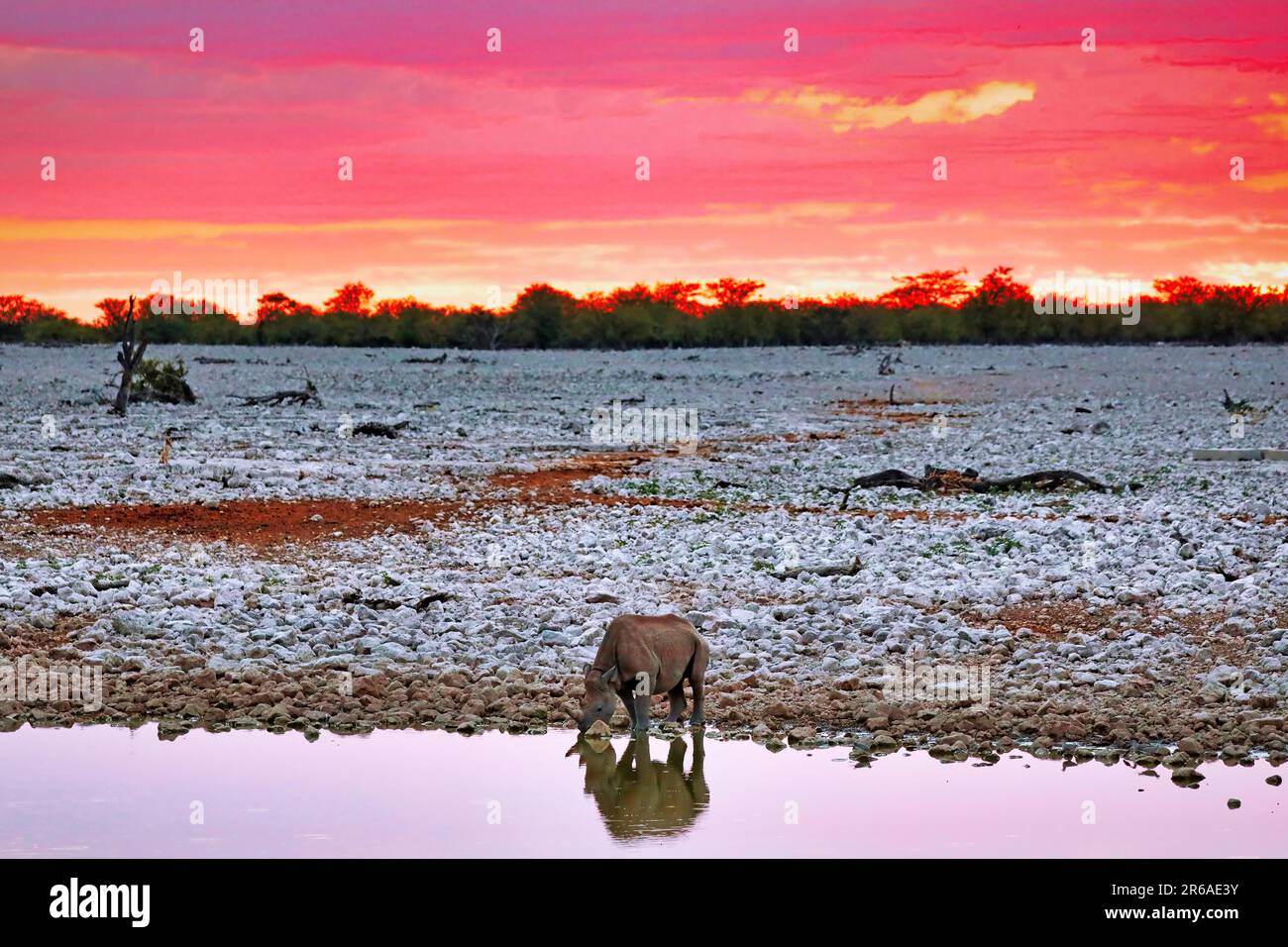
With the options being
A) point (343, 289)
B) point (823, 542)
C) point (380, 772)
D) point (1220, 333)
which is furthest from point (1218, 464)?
point (343, 289)

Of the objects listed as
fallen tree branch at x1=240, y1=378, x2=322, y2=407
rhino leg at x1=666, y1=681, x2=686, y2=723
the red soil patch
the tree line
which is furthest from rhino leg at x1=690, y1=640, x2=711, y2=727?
the tree line

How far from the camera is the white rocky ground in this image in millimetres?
11148

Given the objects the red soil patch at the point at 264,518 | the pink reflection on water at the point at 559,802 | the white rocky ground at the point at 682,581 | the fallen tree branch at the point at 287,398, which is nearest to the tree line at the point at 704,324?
the fallen tree branch at the point at 287,398

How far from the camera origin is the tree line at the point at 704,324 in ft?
229

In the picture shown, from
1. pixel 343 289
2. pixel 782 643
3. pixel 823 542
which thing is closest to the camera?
pixel 782 643

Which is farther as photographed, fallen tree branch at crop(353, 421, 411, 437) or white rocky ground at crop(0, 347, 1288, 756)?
fallen tree branch at crop(353, 421, 411, 437)

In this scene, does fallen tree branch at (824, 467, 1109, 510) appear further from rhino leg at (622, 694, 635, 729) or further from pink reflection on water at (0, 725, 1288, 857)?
pink reflection on water at (0, 725, 1288, 857)

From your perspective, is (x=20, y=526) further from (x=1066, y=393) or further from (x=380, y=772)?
(x=1066, y=393)

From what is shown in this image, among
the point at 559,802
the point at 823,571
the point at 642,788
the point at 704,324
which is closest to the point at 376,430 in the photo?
the point at 823,571

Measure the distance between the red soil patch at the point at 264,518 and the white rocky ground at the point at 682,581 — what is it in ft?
0.74

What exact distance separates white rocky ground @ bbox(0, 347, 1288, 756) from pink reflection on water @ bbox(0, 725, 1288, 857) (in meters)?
0.56

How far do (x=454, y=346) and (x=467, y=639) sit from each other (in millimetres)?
59143

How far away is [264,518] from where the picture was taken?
19.2 meters

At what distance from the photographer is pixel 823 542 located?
658 inches
